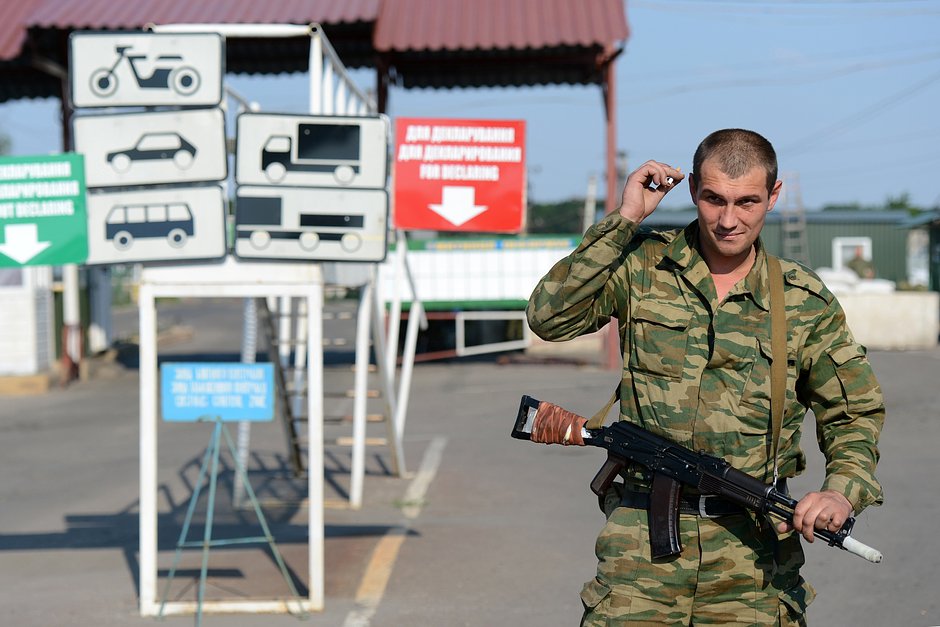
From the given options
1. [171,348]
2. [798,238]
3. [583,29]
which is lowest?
[171,348]

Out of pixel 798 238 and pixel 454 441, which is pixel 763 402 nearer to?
pixel 454 441

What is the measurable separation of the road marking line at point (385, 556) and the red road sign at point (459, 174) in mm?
2354

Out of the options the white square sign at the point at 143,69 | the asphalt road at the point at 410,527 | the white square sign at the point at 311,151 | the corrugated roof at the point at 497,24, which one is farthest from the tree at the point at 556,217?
the white square sign at the point at 143,69

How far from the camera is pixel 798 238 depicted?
32.1 m

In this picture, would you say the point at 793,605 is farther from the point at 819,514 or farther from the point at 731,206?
the point at 731,206

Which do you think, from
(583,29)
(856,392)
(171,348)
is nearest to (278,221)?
(856,392)

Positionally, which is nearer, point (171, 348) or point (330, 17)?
point (330, 17)

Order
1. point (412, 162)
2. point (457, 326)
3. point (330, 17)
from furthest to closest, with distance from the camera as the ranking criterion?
point (457, 326) < point (330, 17) < point (412, 162)

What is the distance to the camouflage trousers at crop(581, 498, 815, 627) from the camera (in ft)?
10.3

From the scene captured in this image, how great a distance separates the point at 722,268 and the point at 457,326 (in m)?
19.1

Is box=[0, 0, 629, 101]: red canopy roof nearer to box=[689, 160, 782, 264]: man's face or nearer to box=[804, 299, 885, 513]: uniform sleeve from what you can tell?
box=[689, 160, 782, 264]: man's face

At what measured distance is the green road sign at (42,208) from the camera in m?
6.10

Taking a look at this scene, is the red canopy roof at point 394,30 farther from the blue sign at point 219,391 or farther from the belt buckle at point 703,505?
the belt buckle at point 703,505

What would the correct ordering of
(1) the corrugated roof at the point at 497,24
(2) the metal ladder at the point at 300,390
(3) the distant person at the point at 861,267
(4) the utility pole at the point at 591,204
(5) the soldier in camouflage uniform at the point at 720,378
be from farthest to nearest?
(4) the utility pole at the point at 591,204
(3) the distant person at the point at 861,267
(1) the corrugated roof at the point at 497,24
(2) the metal ladder at the point at 300,390
(5) the soldier in camouflage uniform at the point at 720,378
